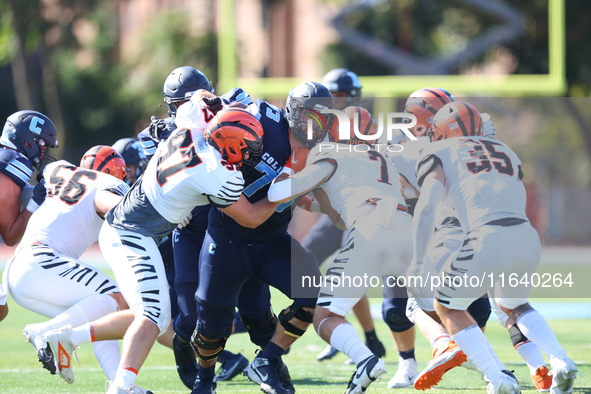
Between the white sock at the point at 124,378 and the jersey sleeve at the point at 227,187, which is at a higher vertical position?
the jersey sleeve at the point at 227,187

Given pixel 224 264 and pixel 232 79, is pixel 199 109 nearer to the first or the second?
pixel 224 264

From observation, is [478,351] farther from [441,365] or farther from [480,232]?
[480,232]

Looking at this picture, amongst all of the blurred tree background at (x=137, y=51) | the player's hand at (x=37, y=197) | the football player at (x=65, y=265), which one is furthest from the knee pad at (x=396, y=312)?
the blurred tree background at (x=137, y=51)

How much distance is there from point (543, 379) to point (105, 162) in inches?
131

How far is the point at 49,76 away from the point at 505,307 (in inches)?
907

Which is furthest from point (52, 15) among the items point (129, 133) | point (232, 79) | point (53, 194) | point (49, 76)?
point (53, 194)

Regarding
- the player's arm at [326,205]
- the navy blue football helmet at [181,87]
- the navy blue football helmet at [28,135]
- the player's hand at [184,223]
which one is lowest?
the player's hand at [184,223]

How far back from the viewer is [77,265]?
16.3ft

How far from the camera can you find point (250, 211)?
4.58 meters

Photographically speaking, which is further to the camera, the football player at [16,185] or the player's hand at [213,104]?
the football player at [16,185]

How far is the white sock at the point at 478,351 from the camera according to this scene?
445 cm

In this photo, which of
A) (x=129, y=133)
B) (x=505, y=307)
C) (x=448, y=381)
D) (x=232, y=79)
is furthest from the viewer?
(x=129, y=133)

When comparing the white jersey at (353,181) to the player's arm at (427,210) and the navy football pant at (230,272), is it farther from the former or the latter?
the navy football pant at (230,272)

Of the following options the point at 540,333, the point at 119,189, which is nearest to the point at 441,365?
the point at 540,333
